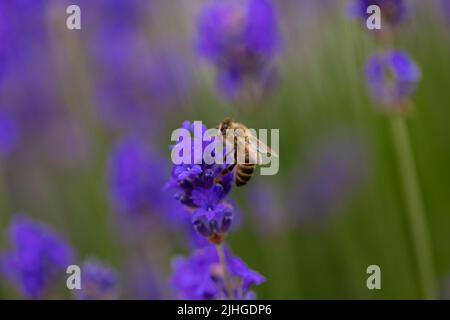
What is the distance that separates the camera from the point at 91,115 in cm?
391

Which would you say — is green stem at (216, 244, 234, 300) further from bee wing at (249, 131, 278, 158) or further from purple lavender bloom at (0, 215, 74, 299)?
purple lavender bloom at (0, 215, 74, 299)

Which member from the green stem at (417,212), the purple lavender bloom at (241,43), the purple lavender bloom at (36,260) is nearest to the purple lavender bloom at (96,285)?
the purple lavender bloom at (36,260)

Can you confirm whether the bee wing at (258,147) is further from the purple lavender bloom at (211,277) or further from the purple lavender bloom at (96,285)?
the purple lavender bloom at (96,285)

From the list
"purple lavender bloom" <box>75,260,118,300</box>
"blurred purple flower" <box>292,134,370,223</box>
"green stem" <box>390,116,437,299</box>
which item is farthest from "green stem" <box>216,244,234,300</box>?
"blurred purple flower" <box>292,134,370,223</box>

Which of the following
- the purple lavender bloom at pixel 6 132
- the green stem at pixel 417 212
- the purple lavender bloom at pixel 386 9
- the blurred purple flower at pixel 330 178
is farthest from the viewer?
the purple lavender bloom at pixel 6 132

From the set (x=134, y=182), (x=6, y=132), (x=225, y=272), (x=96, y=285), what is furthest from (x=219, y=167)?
(x=6, y=132)

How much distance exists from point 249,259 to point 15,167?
174 cm

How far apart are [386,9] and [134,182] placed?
1.01 meters

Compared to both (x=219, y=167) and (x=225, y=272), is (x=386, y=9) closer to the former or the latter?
(x=219, y=167)

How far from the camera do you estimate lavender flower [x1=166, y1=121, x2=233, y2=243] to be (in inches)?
63.2

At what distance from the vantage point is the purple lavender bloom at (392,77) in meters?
2.09
